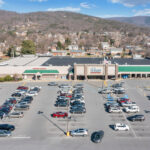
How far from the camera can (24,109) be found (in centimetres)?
2495

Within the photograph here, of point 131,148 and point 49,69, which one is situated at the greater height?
point 49,69

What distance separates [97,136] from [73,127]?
10.6ft

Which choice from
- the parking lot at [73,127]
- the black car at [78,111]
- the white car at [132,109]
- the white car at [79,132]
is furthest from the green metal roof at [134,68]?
the white car at [79,132]

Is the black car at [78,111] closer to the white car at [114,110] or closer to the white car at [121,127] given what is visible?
the white car at [114,110]

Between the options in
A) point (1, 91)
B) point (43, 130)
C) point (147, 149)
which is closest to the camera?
point (147, 149)

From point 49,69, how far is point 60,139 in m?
25.6

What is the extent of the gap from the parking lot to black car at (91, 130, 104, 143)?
0.36 metres

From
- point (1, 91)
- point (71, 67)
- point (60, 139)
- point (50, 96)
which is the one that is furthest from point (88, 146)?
point (71, 67)

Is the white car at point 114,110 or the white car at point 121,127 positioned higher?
the white car at point 114,110

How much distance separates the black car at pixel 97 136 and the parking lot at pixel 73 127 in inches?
14.0

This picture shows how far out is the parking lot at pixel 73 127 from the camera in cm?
1697

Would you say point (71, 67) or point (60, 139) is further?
point (71, 67)

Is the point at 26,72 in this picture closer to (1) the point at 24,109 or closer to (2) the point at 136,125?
(1) the point at 24,109

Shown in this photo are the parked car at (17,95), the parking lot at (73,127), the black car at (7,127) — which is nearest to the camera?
the parking lot at (73,127)
